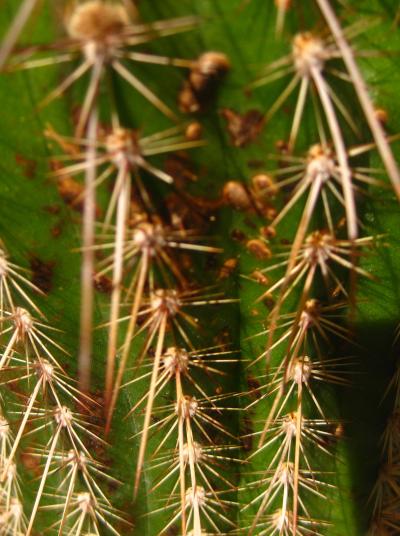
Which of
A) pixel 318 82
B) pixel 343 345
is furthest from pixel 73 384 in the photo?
pixel 318 82

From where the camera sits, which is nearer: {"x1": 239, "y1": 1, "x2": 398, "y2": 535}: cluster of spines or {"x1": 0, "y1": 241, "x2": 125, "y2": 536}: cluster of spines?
{"x1": 239, "y1": 1, "x2": 398, "y2": 535}: cluster of spines

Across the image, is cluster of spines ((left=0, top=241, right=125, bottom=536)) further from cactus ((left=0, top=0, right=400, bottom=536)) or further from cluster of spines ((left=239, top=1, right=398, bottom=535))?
cluster of spines ((left=239, top=1, right=398, bottom=535))

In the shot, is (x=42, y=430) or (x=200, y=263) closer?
(x=200, y=263)

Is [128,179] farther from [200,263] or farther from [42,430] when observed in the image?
[42,430]

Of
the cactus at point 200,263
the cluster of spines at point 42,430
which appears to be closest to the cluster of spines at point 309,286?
the cactus at point 200,263

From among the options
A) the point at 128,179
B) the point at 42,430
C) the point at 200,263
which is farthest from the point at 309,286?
the point at 42,430

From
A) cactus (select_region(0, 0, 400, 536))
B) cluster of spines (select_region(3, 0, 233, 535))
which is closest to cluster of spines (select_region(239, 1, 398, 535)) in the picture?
cactus (select_region(0, 0, 400, 536))

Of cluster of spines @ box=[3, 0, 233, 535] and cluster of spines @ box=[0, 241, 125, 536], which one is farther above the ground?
cluster of spines @ box=[3, 0, 233, 535]

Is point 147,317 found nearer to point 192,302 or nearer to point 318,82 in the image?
point 192,302
